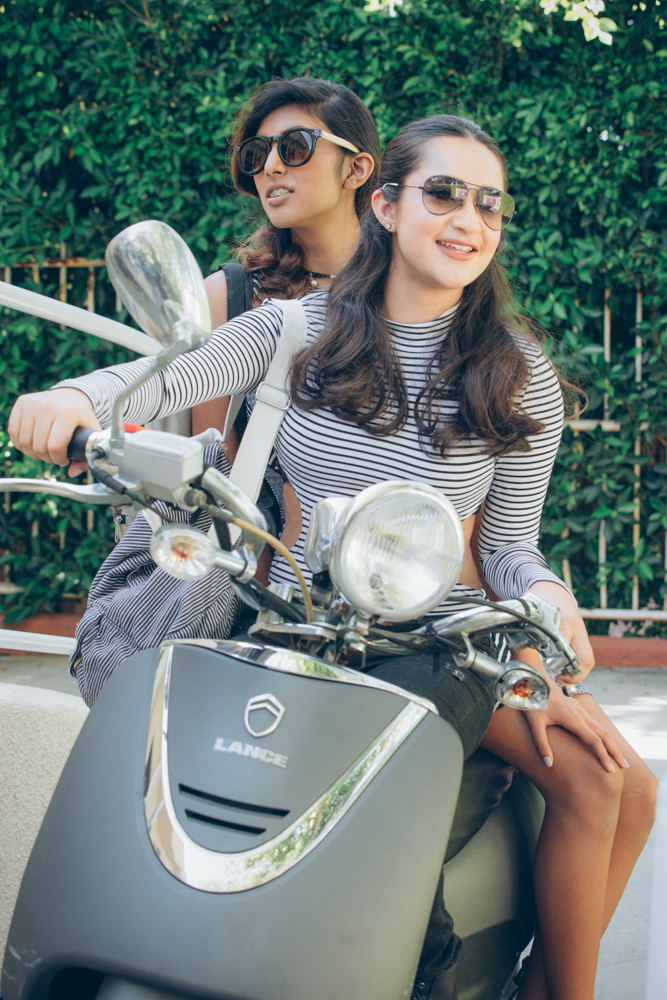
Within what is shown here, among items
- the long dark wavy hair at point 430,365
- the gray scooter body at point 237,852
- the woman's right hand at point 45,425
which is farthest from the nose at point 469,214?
the gray scooter body at point 237,852

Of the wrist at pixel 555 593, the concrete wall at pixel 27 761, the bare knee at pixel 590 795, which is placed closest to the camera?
the wrist at pixel 555 593

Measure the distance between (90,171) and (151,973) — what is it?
398 centimetres

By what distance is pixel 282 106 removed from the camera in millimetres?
2281

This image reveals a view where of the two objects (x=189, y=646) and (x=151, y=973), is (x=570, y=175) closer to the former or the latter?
(x=189, y=646)

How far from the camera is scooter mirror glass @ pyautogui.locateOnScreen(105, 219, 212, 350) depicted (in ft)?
2.84

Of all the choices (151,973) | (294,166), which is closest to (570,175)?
(294,166)

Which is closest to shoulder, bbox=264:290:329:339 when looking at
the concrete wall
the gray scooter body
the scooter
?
the scooter

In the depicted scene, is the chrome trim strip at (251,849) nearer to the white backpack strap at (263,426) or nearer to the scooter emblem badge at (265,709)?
the scooter emblem badge at (265,709)

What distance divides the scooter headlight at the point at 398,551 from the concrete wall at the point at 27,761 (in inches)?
51.9

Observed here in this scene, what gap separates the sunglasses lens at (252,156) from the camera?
2.27m

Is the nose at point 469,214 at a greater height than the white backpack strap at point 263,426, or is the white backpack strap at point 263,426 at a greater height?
the nose at point 469,214

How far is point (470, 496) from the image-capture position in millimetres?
1617

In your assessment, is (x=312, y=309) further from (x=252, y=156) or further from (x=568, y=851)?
(x=568, y=851)

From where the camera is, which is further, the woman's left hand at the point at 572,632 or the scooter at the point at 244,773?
the woman's left hand at the point at 572,632
